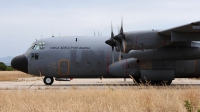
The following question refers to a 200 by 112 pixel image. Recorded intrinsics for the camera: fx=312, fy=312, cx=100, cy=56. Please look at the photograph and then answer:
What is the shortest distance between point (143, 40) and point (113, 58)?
3.02 metres

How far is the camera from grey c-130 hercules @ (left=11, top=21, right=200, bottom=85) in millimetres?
21594

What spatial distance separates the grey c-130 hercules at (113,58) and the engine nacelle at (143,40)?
0.22 feet

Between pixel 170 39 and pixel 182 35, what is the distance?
837 mm

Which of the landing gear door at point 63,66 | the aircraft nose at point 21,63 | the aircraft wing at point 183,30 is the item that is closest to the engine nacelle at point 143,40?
the aircraft wing at point 183,30

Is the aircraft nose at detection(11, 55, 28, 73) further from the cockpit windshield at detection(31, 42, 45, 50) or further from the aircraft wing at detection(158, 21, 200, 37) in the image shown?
the aircraft wing at detection(158, 21, 200, 37)

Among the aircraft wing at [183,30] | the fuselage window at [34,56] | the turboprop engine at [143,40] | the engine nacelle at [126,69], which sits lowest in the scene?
the engine nacelle at [126,69]

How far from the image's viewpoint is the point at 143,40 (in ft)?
66.4

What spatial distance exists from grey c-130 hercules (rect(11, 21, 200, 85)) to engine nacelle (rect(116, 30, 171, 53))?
67 millimetres

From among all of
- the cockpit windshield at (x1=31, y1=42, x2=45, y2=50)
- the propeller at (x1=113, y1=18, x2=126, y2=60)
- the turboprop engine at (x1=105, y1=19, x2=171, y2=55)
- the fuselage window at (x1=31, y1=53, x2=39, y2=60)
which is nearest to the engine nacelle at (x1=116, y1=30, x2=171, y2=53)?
the turboprop engine at (x1=105, y1=19, x2=171, y2=55)

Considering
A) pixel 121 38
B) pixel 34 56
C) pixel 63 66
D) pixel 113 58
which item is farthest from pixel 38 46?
pixel 121 38

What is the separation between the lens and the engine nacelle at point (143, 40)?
20.2 meters

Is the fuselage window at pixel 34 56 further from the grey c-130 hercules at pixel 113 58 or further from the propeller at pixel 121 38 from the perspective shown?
the propeller at pixel 121 38

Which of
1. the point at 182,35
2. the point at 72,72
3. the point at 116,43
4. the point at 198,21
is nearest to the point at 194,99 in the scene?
the point at 198,21

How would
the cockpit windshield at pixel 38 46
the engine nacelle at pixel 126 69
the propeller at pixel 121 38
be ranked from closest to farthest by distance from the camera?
the propeller at pixel 121 38, the engine nacelle at pixel 126 69, the cockpit windshield at pixel 38 46
